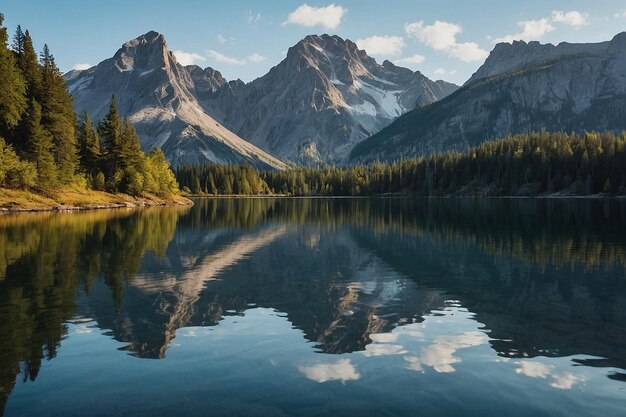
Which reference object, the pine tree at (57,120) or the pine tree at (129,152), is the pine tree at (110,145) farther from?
the pine tree at (57,120)

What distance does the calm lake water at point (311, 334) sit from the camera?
13289mm

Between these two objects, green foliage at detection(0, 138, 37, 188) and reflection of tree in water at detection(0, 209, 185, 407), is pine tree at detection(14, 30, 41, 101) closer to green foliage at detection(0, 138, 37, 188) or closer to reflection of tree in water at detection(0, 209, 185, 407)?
green foliage at detection(0, 138, 37, 188)

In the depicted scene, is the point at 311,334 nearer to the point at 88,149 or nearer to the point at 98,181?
the point at 98,181

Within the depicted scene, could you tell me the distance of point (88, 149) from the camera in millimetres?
121000

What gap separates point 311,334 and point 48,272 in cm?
1994

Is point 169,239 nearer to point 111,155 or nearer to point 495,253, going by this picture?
point 495,253

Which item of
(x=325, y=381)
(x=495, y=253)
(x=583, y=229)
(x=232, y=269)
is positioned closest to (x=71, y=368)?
(x=325, y=381)

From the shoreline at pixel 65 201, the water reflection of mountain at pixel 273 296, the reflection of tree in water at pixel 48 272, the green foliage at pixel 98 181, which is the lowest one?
the water reflection of mountain at pixel 273 296

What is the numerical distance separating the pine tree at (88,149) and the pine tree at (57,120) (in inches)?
599

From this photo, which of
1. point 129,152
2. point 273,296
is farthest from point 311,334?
point 129,152

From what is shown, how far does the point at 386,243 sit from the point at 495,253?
1205cm

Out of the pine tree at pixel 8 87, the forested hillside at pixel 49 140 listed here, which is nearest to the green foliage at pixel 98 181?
the forested hillside at pixel 49 140

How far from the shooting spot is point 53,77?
10388cm

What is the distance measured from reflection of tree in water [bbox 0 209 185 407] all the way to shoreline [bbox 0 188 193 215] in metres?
26.5
